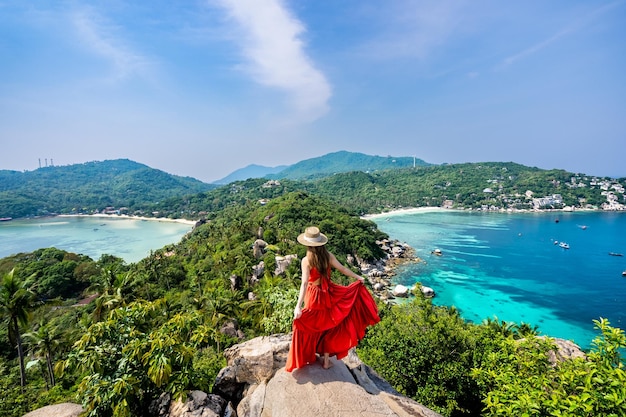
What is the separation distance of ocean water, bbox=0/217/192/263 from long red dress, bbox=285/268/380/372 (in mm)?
80839

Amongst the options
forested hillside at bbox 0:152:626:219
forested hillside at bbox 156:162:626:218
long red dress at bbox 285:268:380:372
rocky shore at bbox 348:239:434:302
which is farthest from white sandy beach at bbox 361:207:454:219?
long red dress at bbox 285:268:380:372

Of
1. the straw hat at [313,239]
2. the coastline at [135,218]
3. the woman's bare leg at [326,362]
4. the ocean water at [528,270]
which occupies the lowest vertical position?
the ocean water at [528,270]

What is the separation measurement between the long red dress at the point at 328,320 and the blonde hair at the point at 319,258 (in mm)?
101

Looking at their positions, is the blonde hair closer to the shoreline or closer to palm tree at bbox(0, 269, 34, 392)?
palm tree at bbox(0, 269, 34, 392)

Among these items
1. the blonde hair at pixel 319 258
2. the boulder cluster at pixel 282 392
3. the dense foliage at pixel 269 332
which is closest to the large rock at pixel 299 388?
the boulder cluster at pixel 282 392

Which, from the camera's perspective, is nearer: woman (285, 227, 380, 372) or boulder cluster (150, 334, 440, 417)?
boulder cluster (150, 334, 440, 417)

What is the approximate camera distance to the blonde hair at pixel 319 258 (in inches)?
211

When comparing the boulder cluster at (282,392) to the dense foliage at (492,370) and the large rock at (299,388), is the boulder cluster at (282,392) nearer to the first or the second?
Result: the large rock at (299,388)

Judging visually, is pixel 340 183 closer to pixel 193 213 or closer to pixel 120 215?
pixel 193 213

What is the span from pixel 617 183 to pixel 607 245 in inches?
3535

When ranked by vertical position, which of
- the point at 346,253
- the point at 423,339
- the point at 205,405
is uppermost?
the point at 205,405

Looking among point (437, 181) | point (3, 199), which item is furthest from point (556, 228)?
point (3, 199)

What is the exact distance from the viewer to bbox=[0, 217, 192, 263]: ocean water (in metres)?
85.8

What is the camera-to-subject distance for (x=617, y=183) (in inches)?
5177
